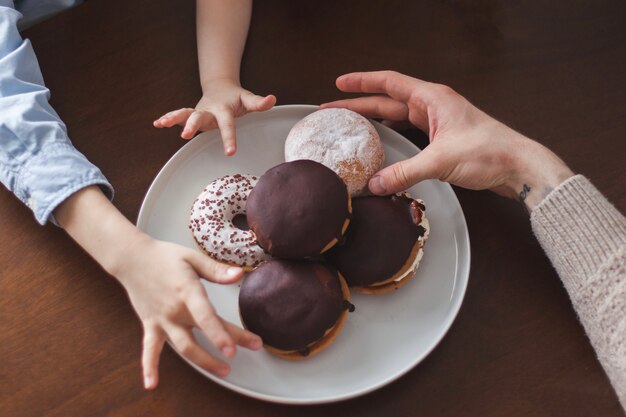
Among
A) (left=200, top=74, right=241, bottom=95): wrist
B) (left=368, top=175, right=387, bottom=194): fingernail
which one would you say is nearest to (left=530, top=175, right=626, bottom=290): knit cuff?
(left=368, top=175, right=387, bottom=194): fingernail

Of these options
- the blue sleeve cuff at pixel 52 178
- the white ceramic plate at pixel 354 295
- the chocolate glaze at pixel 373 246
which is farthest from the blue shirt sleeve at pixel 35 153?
the chocolate glaze at pixel 373 246

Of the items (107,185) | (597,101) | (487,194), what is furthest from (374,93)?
(107,185)

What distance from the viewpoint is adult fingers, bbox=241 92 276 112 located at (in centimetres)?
99

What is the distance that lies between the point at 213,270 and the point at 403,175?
1.13 ft

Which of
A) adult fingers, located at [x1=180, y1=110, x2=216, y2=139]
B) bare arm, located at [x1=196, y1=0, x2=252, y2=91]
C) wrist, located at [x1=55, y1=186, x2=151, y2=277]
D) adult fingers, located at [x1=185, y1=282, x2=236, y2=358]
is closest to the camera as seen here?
adult fingers, located at [x1=185, y1=282, x2=236, y2=358]

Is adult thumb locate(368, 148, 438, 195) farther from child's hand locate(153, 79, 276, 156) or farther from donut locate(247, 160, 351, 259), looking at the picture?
child's hand locate(153, 79, 276, 156)

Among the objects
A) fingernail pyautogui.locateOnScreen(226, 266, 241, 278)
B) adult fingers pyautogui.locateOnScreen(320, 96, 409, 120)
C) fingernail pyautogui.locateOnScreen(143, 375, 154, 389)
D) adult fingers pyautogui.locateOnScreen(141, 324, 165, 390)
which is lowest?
fingernail pyautogui.locateOnScreen(143, 375, 154, 389)

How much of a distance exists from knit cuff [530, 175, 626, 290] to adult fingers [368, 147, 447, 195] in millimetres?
185

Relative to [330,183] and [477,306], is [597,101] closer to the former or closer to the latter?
[477,306]

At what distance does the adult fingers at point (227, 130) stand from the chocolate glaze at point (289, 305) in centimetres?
23

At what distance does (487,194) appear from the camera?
1043mm

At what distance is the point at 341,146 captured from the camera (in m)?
0.97

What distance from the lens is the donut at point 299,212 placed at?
2.75 ft

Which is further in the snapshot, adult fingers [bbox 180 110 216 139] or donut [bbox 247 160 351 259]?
adult fingers [bbox 180 110 216 139]
